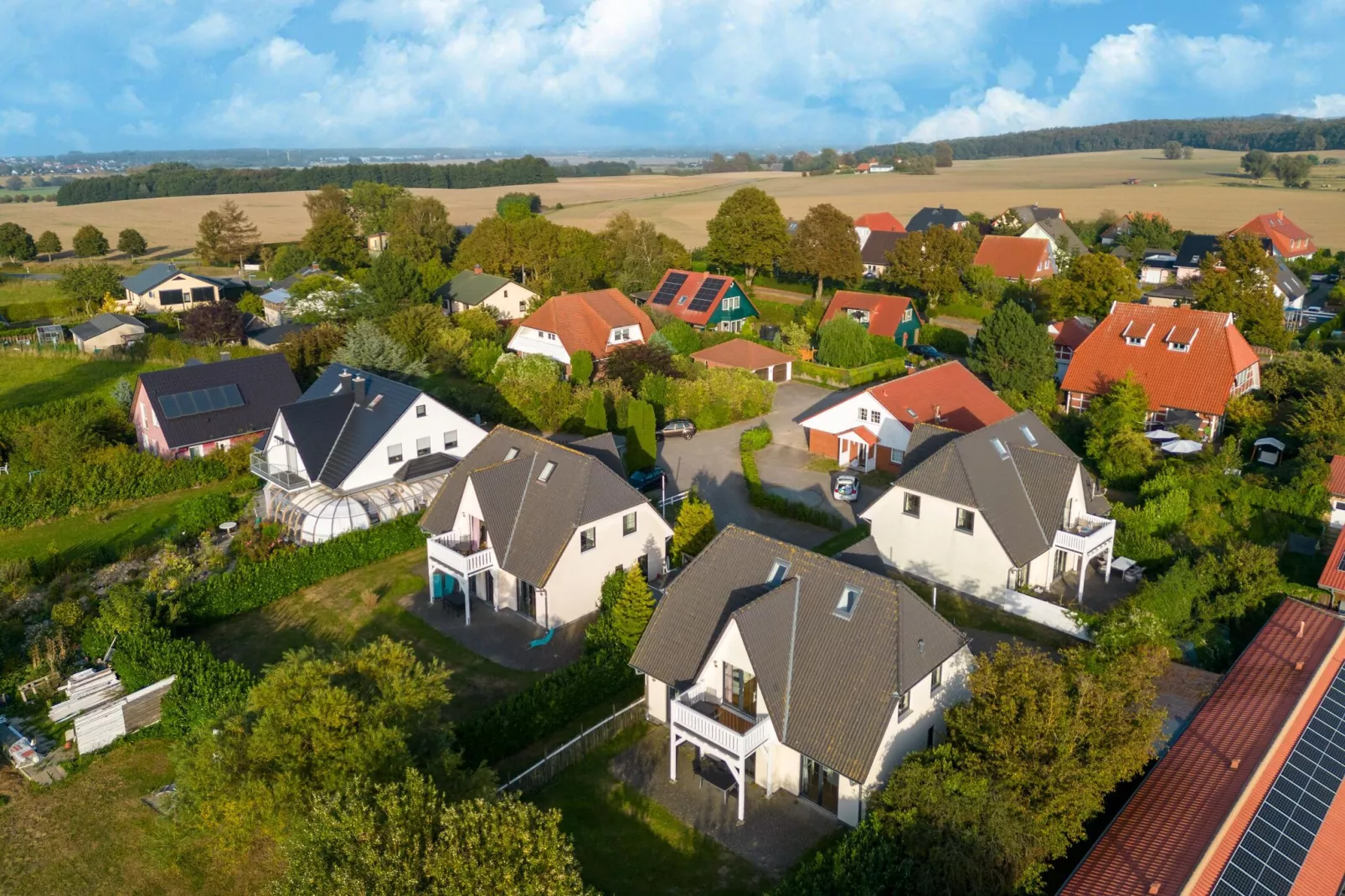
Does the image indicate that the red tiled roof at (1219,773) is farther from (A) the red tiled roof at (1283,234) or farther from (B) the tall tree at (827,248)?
(A) the red tiled roof at (1283,234)

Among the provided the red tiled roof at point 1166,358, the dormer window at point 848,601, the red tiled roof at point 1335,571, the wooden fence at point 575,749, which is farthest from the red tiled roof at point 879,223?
the wooden fence at point 575,749

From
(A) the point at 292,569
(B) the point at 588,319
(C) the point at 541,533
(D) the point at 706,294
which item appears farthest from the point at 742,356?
(A) the point at 292,569

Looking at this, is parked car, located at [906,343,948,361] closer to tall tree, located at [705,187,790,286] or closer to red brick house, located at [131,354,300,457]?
tall tree, located at [705,187,790,286]

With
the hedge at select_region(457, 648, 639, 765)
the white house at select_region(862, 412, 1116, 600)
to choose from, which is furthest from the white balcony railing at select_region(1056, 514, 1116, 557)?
the hedge at select_region(457, 648, 639, 765)

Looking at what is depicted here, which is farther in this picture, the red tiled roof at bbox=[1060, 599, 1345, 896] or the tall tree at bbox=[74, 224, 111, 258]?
the tall tree at bbox=[74, 224, 111, 258]

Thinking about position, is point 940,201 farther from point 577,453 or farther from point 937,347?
point 577,453
